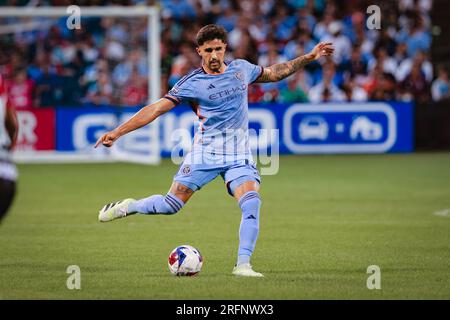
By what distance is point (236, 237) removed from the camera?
1090cm

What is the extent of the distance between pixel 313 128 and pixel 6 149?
15985mm

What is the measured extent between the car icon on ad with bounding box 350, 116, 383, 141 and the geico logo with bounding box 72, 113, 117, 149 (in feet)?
17.6

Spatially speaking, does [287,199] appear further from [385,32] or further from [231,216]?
[385,32]

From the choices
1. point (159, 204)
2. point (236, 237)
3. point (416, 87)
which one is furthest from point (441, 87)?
point (159, 204)

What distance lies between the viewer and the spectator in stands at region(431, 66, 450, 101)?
76.5ft

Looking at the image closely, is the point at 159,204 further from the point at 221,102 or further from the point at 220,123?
the point at 221,102

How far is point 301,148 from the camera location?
73.4 feet

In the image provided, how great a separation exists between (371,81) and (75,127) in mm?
6973

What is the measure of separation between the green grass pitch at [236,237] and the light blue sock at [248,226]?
0.26 metres

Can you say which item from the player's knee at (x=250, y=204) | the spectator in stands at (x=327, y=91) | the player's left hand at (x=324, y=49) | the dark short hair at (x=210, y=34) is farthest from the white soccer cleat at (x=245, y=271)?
the spectator in stands at (x=327, y=91)

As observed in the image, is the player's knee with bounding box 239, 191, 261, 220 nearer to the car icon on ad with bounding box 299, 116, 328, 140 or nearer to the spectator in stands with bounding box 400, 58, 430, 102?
the car icon on ad with bounding box 299, 116, 328, 140

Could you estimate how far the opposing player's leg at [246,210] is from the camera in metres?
8.21

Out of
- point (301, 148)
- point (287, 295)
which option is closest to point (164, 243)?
point (287, 295)

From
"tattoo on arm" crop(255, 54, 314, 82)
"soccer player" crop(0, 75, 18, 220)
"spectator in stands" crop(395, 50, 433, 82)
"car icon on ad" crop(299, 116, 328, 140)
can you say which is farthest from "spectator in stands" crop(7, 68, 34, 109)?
"soccer player" crop(0, 75, 18, 220)
